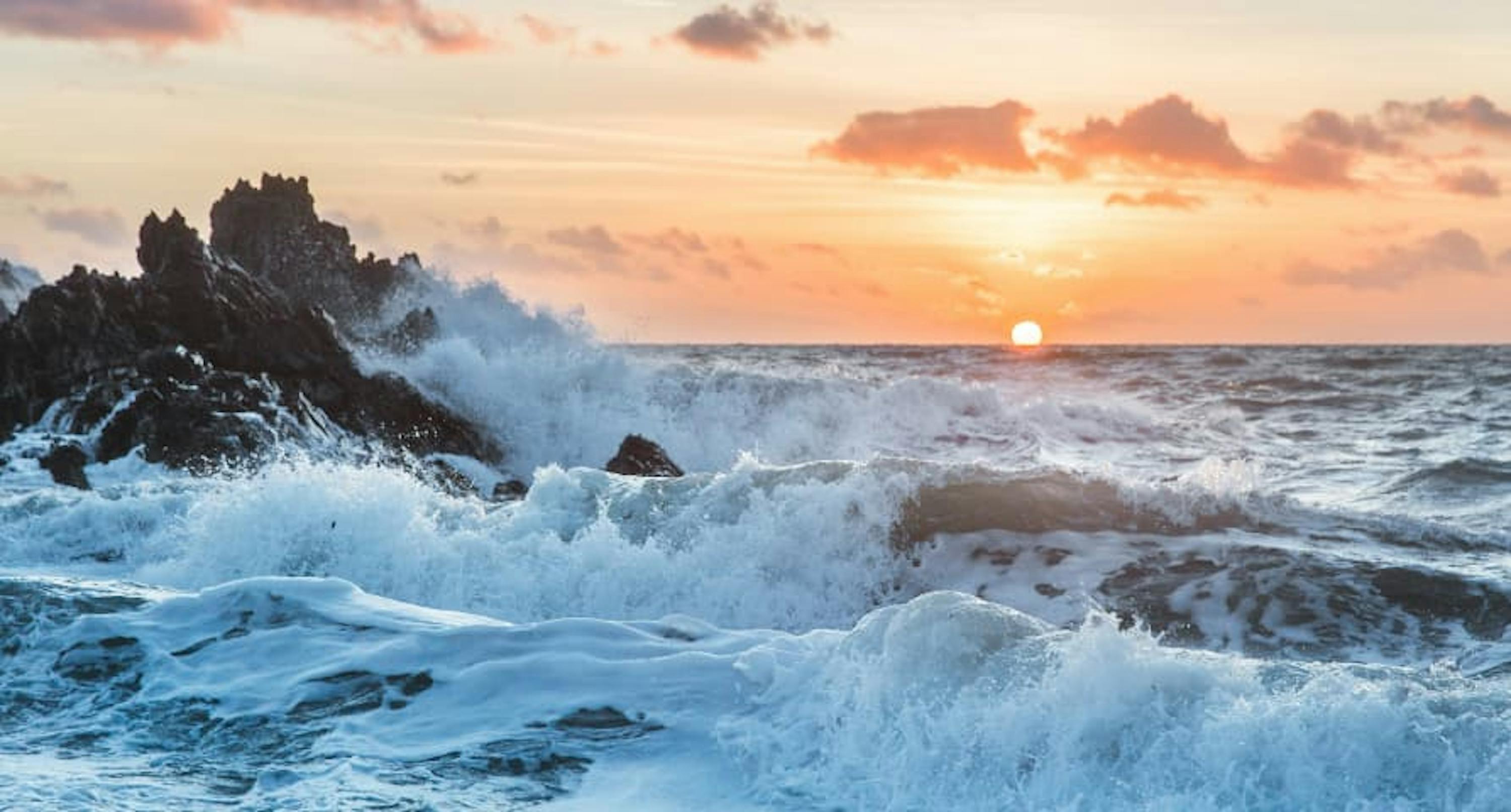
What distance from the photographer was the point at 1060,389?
42.8 metres

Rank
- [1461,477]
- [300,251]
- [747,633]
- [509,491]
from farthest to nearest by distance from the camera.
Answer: [300,251], [1461,477], [509,491], [747,633]

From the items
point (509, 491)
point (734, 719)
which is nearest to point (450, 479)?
point (509, 491)

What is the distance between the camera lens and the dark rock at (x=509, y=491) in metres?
15.8

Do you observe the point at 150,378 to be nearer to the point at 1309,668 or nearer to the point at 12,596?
the point at 12,596

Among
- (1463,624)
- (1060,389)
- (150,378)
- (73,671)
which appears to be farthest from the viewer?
(1060,389)

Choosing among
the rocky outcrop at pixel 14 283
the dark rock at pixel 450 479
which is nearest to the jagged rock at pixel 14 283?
the rocky outcrop at pixel 14 283

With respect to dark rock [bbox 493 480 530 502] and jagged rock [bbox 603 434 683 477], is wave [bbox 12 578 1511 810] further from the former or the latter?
jagged rock [bbox 603 434 683 477]

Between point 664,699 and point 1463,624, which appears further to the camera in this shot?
point 1463,624

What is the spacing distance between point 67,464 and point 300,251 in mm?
12650

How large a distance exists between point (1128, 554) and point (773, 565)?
106 inches

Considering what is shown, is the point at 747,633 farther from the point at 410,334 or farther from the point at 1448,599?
the point at 410,334

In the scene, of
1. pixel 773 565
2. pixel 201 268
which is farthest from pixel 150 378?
pixel 773 565

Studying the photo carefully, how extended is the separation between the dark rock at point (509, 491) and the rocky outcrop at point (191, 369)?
4.92ft

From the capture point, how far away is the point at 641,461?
53.8 ft
